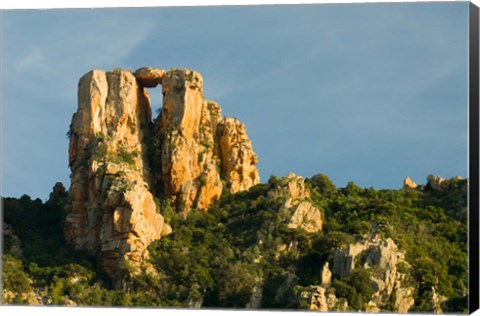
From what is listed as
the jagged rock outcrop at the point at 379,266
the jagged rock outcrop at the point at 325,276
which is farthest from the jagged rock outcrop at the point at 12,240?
the jagged rock outcrop at the point at 379,266

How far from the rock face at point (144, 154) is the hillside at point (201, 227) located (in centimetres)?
4

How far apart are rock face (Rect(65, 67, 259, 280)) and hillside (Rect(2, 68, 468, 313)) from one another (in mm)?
45

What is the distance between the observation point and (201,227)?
1893 inches

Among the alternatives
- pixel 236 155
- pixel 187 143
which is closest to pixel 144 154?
pixel 187 143

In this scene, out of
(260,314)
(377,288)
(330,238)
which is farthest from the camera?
(330,238)

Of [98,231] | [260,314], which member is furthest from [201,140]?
[260,314]

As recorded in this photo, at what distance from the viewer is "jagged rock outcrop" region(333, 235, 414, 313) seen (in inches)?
1678

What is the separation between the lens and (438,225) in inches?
1820

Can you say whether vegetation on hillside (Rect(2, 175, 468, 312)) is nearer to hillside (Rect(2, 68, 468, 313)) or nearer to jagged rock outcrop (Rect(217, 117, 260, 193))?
hillside (Rect(2, 68, 468, 313))

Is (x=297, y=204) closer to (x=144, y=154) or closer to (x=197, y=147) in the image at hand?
(x=197, y=147)

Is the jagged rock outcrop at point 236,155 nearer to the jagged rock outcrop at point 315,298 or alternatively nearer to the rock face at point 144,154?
the rock face at point 144,154

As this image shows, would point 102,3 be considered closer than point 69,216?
Yes

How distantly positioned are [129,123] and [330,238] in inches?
328

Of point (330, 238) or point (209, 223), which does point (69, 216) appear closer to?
point (209, 223)
